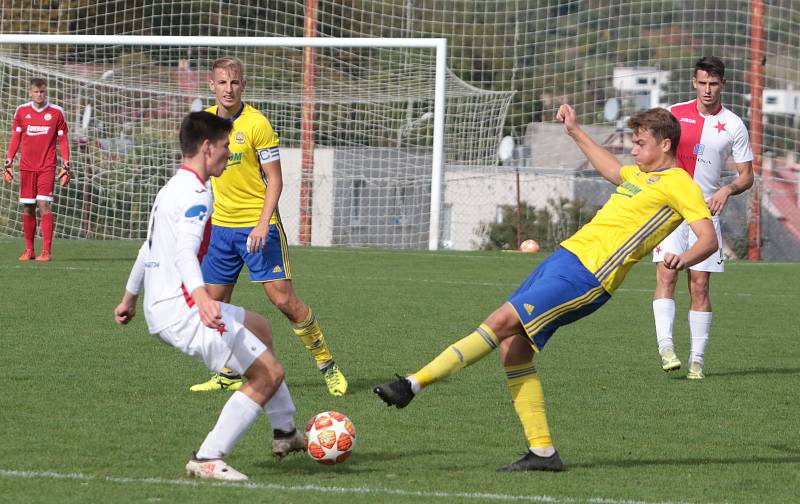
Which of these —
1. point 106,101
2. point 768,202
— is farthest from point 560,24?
point 106,101

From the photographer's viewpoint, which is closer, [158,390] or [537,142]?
[158,390]

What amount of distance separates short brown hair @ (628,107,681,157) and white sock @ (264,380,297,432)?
2.03m

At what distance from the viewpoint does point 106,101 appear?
2302 cm

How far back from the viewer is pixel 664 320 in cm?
896

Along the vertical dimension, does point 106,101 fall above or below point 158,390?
above

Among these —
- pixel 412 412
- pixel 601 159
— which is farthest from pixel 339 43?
pixel 601 159

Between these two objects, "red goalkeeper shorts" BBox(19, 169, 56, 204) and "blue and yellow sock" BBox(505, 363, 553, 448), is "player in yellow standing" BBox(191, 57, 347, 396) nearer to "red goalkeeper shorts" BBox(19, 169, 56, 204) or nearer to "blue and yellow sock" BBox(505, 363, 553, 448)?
"blue and yellow sock" BBox(505, 363, 553, 448)

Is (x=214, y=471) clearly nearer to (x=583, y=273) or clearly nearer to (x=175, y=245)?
(x=175, y=245)

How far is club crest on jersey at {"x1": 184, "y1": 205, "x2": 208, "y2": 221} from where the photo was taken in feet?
16.7

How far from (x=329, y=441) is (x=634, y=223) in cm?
168

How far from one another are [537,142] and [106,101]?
66.6 ft

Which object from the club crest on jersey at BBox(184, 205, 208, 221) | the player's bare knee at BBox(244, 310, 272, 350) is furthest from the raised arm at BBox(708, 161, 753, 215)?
the club crest on jersey at BBox(184, 205, 208, 221)

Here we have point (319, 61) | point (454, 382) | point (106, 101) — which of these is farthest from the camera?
point (319, 61)

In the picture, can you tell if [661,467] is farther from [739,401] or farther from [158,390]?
[158,390]
